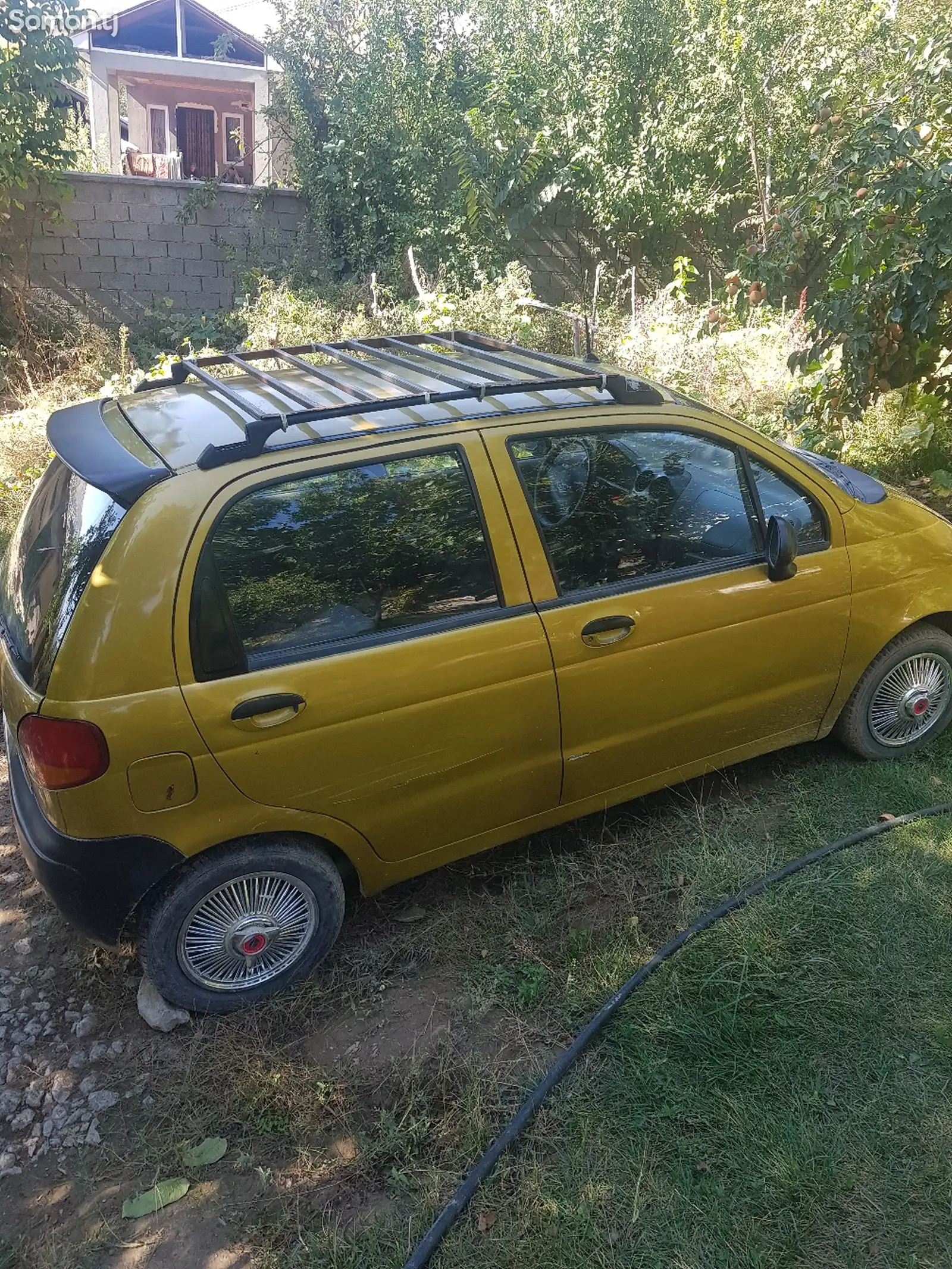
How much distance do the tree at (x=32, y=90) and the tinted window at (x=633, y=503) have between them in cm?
970

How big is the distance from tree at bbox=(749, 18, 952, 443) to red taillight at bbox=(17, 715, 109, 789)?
16.4 feet

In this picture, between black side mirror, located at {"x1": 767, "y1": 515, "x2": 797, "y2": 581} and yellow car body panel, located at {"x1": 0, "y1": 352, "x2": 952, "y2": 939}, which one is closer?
yellow car body panel, located at {"x1": 0, "y1": 352, "x2": 952, "y2": 939}

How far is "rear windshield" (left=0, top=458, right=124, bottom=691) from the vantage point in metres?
2.61

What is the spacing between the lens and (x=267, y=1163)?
2494mm

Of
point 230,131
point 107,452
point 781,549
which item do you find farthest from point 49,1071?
point 230,131

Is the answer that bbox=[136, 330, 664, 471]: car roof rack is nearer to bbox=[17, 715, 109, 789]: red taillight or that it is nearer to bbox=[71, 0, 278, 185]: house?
bbox=[17, 715, 109, 789]: red taillight

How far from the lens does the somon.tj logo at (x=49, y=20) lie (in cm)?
984

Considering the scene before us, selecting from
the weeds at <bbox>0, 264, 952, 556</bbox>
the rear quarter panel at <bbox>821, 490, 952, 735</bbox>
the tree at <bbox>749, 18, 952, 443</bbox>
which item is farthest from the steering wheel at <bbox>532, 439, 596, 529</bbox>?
the weeds at <bbox>0, 264, 952, 556</bbox>

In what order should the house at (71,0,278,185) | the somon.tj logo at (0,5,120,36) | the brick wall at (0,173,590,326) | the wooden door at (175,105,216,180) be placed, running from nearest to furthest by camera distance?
1. the somon.tj logo at (0,5,120,36)
2. the brick wall at (0,173,590,326)
3. the house at (71,0,278,185)
4. the wooden door at (175,105,216,180)

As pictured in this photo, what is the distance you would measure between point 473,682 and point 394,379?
1130 millimetres

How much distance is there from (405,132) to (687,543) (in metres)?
10.9

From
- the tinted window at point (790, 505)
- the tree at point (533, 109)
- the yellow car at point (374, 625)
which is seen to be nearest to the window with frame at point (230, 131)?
the tree at point (533, 109)

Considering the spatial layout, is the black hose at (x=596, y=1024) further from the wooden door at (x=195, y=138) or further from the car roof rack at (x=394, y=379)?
the wooden door at (x=195, y=138)

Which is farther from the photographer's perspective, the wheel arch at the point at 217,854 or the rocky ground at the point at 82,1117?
the wheel arch at the point at 217,854
